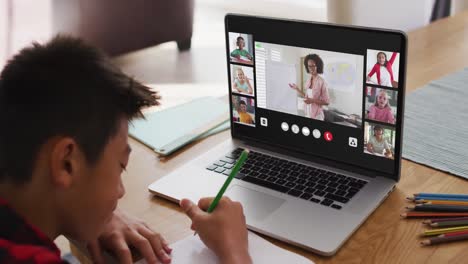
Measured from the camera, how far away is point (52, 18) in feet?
10.2

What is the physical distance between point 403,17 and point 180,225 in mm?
1480

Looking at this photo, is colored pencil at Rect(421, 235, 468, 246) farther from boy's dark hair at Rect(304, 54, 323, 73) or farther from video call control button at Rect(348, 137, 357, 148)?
boy's dark hair at Rect(304, 54, 323, 73)

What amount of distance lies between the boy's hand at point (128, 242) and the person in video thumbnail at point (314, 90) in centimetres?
36

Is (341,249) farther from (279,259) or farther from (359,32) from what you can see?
(359,32)

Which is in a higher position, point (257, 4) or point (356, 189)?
point (356, 189)

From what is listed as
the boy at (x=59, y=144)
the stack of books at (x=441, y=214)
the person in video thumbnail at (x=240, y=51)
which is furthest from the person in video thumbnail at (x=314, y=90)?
the boy at (x=59, y=144)

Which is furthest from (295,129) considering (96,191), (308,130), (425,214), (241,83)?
(96,191)

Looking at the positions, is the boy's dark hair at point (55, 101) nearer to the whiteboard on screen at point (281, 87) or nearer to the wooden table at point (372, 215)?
the wooden table at point (372, 215)

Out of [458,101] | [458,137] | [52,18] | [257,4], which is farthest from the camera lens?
[257,4]

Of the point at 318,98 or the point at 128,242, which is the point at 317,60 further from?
the point at 128,242

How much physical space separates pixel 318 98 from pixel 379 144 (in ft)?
0.43

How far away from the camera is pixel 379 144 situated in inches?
40.5

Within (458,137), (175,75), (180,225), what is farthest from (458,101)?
(175,75)

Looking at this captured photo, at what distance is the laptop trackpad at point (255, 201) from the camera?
0.98m
